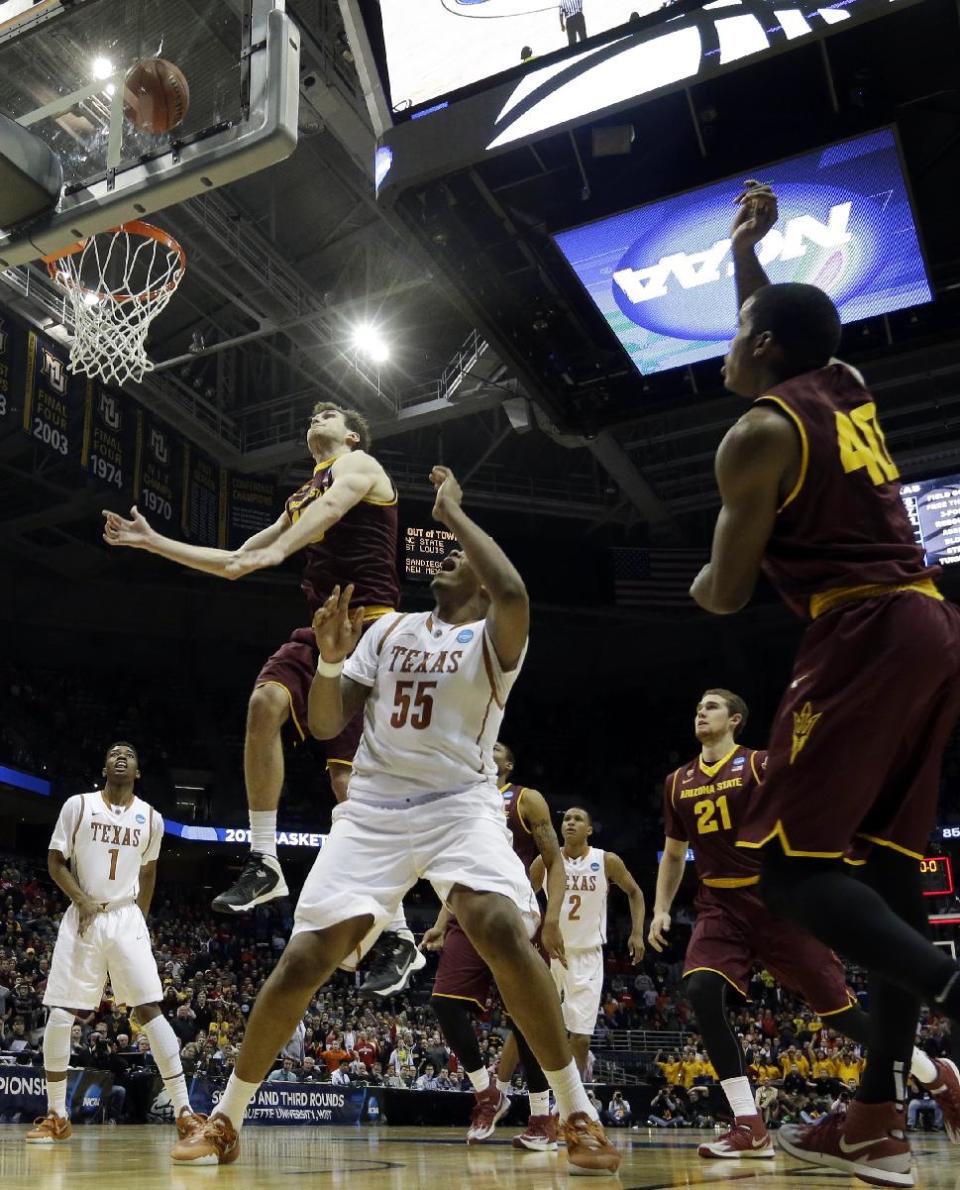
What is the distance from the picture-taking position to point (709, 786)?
6.50 metres

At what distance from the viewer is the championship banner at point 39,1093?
10898mm

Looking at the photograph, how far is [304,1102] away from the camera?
1273 cm

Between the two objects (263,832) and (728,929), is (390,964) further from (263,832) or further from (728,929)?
(728,929)

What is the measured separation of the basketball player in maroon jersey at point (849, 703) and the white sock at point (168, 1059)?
4.63 metres

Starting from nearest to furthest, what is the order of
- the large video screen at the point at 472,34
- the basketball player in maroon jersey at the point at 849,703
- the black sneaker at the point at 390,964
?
the basketball player in maroon jersey at the point at 849,703 < the black sneaker at the point at 390,964 < the large video screen at the point at 472,34

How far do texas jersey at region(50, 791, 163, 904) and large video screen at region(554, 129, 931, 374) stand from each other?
19.4 feet

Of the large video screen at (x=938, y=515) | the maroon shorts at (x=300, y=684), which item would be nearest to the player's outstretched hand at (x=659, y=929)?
the maroon shorts at (x=300, y=684)

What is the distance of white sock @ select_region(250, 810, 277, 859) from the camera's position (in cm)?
511

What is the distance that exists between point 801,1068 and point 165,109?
1575cm

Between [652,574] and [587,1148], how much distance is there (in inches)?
825

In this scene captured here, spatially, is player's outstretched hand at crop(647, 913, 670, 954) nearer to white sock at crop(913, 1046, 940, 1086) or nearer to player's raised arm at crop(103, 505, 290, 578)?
white sock at crop(913, 1046, 940, 1086)

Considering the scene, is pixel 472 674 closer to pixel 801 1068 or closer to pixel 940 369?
pixel 801 1068

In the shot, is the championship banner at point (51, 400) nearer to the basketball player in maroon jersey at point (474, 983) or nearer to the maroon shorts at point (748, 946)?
the basketball player in maroon jersey at point (474, 983)

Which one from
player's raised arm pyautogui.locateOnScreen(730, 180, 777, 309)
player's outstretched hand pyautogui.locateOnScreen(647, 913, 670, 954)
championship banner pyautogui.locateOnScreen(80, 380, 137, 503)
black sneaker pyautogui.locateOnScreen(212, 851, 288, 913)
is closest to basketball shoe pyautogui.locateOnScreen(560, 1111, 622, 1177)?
black sneaker pyautogui.locateOnScreen(212, 851, 288, 913)
